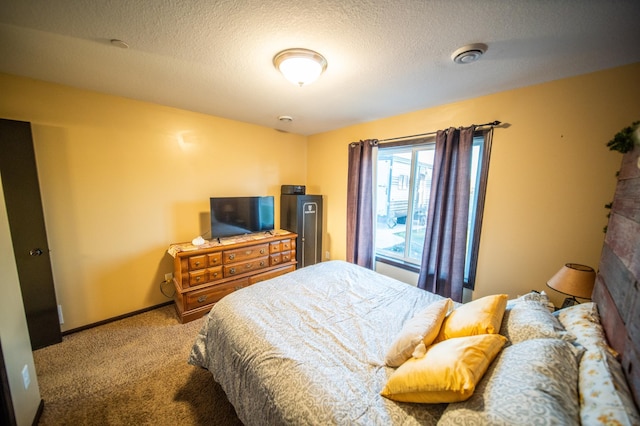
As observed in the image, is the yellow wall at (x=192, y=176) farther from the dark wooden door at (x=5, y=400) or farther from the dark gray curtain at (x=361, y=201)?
the dark wooden door at (x=5, y=400)

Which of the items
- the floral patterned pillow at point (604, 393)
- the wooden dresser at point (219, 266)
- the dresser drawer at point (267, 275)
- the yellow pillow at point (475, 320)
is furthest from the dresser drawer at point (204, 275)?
the floral patterned pillow at point (604, 393)

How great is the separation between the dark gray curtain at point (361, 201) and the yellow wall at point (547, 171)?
93cm

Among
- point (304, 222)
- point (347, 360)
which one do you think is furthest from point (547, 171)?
point (304, 222)

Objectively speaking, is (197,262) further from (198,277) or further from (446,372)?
(446,372)

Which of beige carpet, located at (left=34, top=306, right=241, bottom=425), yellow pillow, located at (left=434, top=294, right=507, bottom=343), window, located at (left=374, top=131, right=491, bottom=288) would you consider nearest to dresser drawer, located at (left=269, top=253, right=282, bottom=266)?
beige carpet, located at (left=34, top=306, right=241, bottom=425)

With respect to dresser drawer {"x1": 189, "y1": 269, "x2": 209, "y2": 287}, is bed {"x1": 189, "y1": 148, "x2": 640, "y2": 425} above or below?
above

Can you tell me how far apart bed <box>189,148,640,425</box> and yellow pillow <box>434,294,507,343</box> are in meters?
0.05

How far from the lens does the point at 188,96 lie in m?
2.29

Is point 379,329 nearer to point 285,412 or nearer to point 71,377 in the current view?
point 285,412

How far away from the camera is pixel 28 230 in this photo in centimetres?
192

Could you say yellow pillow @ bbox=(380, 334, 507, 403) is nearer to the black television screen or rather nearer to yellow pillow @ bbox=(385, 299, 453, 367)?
yellow pillow @ bbox=(385, 299, 453, 367)

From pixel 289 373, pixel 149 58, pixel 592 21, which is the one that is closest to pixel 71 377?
pixel 289 373

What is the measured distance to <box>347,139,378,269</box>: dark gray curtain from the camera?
303 centimetres

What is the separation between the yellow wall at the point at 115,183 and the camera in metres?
2.06
